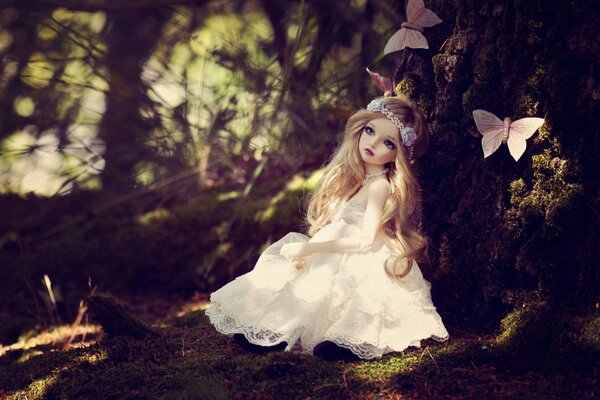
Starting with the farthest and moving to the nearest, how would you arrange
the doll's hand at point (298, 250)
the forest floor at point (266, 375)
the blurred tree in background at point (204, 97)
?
the blurred tree in background at point (204, 97) → the doll's hand at point (298, 250) → the forest floor at point (266, 375)

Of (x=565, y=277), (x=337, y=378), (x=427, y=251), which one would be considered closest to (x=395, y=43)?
(x=427, y=251)

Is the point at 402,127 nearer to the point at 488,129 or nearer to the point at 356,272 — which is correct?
the point at 488,129

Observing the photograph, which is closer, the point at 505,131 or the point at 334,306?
the point at 505,131

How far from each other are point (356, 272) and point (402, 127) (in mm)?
792

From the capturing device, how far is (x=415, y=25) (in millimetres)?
2994

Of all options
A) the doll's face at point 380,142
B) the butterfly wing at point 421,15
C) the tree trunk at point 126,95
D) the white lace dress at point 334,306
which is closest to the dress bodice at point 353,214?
the white lace dress at point 334,306

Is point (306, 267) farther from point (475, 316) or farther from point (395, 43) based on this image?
point (395, 43)

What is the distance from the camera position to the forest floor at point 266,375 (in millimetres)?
2373

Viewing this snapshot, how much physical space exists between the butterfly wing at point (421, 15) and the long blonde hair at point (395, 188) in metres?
0.39

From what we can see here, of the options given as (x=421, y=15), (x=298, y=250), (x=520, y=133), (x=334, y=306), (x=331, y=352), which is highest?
(x=421, y=15)

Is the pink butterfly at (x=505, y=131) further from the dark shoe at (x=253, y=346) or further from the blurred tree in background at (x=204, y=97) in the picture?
the blurred tree in background at (x=204, y=97)

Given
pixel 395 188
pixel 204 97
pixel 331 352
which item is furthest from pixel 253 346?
pixel 204 97

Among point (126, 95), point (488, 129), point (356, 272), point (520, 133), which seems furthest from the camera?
point (126, 95)

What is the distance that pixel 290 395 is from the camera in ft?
7.80
